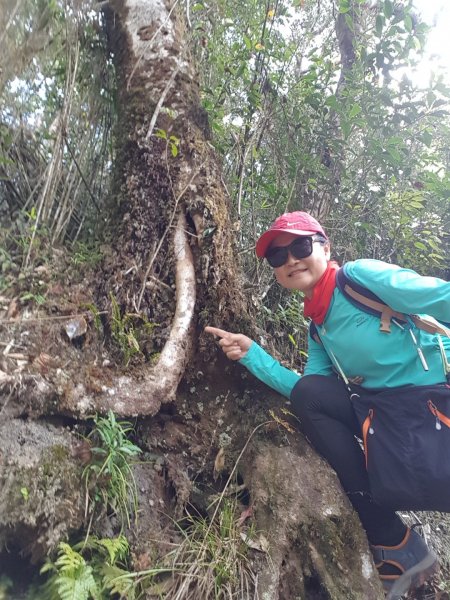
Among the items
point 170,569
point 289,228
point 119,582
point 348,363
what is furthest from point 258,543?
point 289,228

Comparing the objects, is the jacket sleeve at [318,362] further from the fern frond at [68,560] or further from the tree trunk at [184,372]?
the fern frond at [68,560]

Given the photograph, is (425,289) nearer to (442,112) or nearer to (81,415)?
(81,415)

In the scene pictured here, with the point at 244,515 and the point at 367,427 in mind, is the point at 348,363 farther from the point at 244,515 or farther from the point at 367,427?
the point at 244,515

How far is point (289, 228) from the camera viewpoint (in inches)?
104

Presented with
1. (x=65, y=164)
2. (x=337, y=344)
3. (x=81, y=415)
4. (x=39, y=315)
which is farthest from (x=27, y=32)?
(x=337, y=344)

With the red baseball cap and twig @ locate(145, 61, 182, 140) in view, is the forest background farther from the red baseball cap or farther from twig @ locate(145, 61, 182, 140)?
the red baseball cap

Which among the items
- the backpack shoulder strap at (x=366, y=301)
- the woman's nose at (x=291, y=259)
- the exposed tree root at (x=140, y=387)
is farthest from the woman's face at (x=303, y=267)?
the exposed tree root at (x=140, y=387)

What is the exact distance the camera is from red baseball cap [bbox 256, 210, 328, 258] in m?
2.63

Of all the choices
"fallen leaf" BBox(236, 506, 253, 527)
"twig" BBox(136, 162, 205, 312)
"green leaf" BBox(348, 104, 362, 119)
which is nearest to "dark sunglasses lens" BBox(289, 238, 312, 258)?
"twig" BBox(136, 162, 205, 312)

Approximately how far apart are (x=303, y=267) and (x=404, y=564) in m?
1.71

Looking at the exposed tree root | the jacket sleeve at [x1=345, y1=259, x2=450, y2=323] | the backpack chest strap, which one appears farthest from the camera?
the backpack chest strap

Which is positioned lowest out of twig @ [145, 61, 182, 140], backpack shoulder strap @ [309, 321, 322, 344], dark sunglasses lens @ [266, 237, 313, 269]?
backpack shoulder strap @ [309, 321, 322, 344]

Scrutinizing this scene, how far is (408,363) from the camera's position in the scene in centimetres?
244

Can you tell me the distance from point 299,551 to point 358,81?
4.21m
